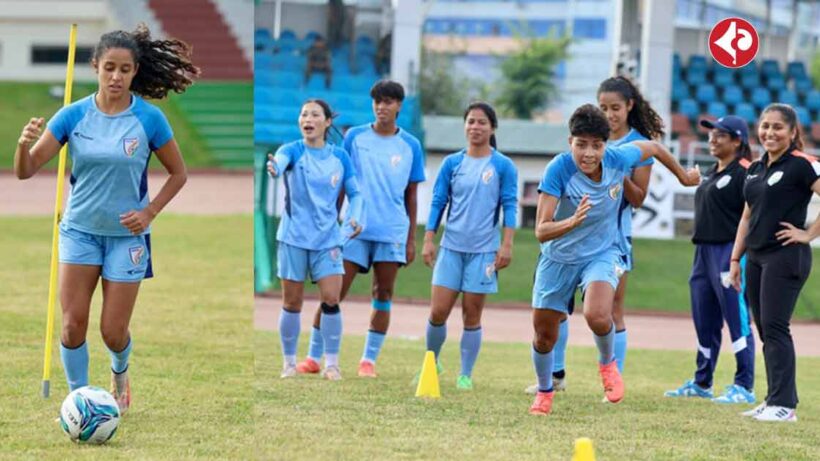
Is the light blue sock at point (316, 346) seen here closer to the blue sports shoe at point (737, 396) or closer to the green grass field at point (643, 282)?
the blue sports shoe at point (737, 396)

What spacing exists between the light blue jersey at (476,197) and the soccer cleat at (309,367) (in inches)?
54.9

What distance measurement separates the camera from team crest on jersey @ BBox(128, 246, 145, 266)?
7.35 m

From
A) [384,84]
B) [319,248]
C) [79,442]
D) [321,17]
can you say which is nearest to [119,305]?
[79,442]

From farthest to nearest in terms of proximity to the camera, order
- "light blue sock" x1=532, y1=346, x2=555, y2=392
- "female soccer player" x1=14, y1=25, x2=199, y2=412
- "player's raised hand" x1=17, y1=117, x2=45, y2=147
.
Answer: "light blue sock" x1=532, y1=346, x2=555, y2=392 → "female soccer player" x1=14, y1=25, x2=199, y2=412 → "player's raised hand" x1=17, y1=117, x2=45, y2=147

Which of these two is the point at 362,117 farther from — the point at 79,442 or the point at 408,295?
the point at 79,442

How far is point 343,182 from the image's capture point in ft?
33.3

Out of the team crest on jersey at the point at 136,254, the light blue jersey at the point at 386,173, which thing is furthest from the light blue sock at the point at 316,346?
the team crest on jersey at the point at 136,254

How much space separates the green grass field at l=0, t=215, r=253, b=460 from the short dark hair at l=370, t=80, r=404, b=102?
217 cm

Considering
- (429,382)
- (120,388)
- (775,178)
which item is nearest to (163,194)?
(120,388)

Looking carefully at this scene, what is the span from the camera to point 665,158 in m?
8.64

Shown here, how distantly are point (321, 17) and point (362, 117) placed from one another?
4315 millimetres

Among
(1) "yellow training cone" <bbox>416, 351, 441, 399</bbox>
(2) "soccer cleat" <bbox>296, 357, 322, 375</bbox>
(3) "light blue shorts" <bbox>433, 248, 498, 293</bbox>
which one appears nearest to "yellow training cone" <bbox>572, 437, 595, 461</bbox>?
(1) "yellow training cone" <bbox>416, 351, 441, 399</bbox>

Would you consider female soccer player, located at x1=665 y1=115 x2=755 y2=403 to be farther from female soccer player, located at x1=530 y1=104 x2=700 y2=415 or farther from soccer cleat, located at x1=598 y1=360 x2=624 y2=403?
female soccer player, located at x1=530 y1=104 x2=700 y2=415

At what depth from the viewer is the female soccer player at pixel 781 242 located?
8.42 metres
